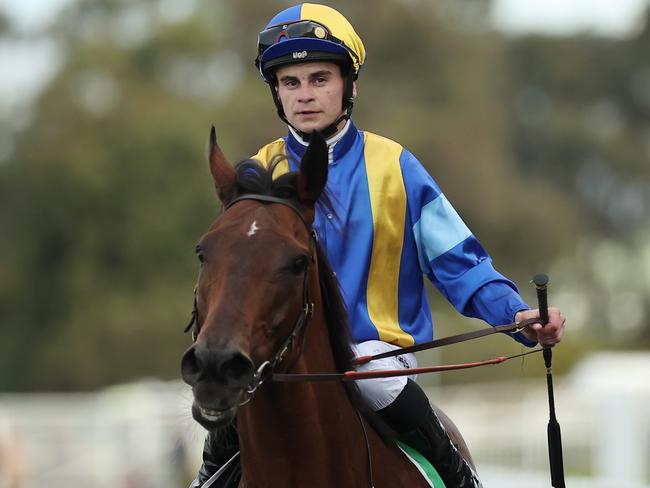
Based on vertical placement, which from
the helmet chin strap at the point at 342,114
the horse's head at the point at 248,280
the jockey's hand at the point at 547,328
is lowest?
the jockey's hand at the point at 547,328

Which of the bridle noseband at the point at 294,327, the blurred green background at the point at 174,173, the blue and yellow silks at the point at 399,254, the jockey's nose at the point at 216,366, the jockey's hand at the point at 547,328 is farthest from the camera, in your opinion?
the blurred green background at the point at 174,173

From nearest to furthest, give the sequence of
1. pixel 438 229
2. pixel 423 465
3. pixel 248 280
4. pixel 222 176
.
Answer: pixel 248 280 < pixel 222 176 < pixel 423 465 < pixel 438 229

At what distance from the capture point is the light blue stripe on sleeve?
4.39 m

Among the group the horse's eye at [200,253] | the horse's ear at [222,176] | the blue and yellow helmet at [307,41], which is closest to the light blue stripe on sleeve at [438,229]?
the blue and yellow helmet at [307,41]

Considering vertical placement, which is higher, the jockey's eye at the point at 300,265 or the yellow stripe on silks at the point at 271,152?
the yellow stripe on silks at the point at 271,152

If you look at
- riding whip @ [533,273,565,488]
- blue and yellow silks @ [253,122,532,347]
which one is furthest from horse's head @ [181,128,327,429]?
riding whip @ [533,273,565,488]

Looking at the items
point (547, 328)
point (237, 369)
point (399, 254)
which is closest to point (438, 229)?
point (399, 254)

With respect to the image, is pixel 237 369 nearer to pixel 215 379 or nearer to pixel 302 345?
pixel 215 379

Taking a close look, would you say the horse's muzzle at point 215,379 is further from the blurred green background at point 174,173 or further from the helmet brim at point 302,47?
the blurred green background at point 174,173

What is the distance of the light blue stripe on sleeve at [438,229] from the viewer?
4.39 m

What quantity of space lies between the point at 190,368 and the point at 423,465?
4.03ft

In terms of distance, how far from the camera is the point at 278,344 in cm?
363

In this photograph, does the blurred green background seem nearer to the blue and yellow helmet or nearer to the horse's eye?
the blue and yellow helmet

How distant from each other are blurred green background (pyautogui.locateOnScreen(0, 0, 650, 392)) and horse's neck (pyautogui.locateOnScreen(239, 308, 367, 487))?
22.5 m
